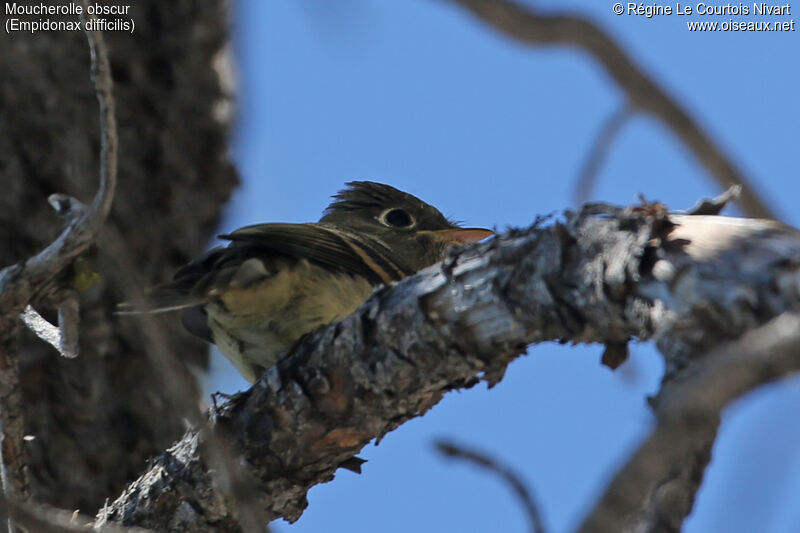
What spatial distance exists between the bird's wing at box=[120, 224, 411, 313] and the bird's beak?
73 centimetres

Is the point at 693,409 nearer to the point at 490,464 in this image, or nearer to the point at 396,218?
the point at 490,464

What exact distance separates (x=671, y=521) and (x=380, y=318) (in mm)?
1080

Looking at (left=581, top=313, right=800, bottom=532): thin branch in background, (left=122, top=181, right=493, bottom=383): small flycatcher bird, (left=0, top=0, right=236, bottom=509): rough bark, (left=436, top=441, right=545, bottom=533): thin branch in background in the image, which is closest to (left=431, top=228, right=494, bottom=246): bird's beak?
(left=122, top=181, right=493, bottom=383): small flycatcher bird

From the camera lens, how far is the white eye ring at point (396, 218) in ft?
16.8

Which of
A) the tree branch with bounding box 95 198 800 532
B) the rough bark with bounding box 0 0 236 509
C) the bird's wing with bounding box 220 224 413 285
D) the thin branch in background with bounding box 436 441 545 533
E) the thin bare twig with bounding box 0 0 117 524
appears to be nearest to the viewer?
the thin branch in background with bounding box 436 441 545 533

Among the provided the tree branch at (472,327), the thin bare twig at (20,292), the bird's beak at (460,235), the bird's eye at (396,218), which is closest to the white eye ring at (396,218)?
the bird's eye at (396,218)

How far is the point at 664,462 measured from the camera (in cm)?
120

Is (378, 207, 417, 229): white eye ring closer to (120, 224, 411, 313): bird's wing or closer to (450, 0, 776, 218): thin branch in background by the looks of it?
(120, 224, 411, 313): bird's wing

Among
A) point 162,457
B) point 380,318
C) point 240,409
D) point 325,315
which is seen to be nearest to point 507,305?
point 380,318

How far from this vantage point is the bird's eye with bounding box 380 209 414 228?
5133 millimetres

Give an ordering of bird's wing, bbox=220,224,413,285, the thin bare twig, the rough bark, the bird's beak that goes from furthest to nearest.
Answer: the bird's beak < the rough bark < bird's wing, bbox=220,224,413,285 < the thin bare twig

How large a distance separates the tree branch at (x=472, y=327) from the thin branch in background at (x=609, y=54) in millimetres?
217

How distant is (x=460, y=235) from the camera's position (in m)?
4.84

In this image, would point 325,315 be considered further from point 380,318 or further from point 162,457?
point 380,318
